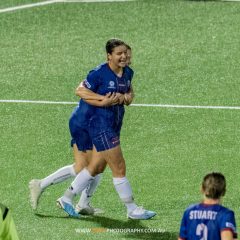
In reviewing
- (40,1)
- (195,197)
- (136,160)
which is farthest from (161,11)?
(195,197)

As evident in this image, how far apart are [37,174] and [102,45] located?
7.16 m

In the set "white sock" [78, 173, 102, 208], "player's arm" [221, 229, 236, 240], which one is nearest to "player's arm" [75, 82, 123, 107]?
"white sock" [78, 173, 102, 208]

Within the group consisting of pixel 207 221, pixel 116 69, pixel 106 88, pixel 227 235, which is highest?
pixel 116 69

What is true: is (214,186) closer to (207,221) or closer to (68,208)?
(207,221)

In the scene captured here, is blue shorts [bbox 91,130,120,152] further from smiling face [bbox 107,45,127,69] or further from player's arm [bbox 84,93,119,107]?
smiling face [bbox 107,45,127,69]

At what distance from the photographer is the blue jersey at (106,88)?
15.1 meters

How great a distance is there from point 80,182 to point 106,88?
4.05 ft

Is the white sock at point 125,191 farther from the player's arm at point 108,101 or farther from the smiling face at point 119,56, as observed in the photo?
the smiling face at point 119,56

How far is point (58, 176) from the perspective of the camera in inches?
627

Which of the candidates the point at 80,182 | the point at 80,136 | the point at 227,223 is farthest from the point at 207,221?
the point at 80,136

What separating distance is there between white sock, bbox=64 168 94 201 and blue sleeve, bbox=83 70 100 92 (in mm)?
1072

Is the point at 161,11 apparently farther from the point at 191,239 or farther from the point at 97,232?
the point at 191,239

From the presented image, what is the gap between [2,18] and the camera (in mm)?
26328

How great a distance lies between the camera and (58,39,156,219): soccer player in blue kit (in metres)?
15.1
